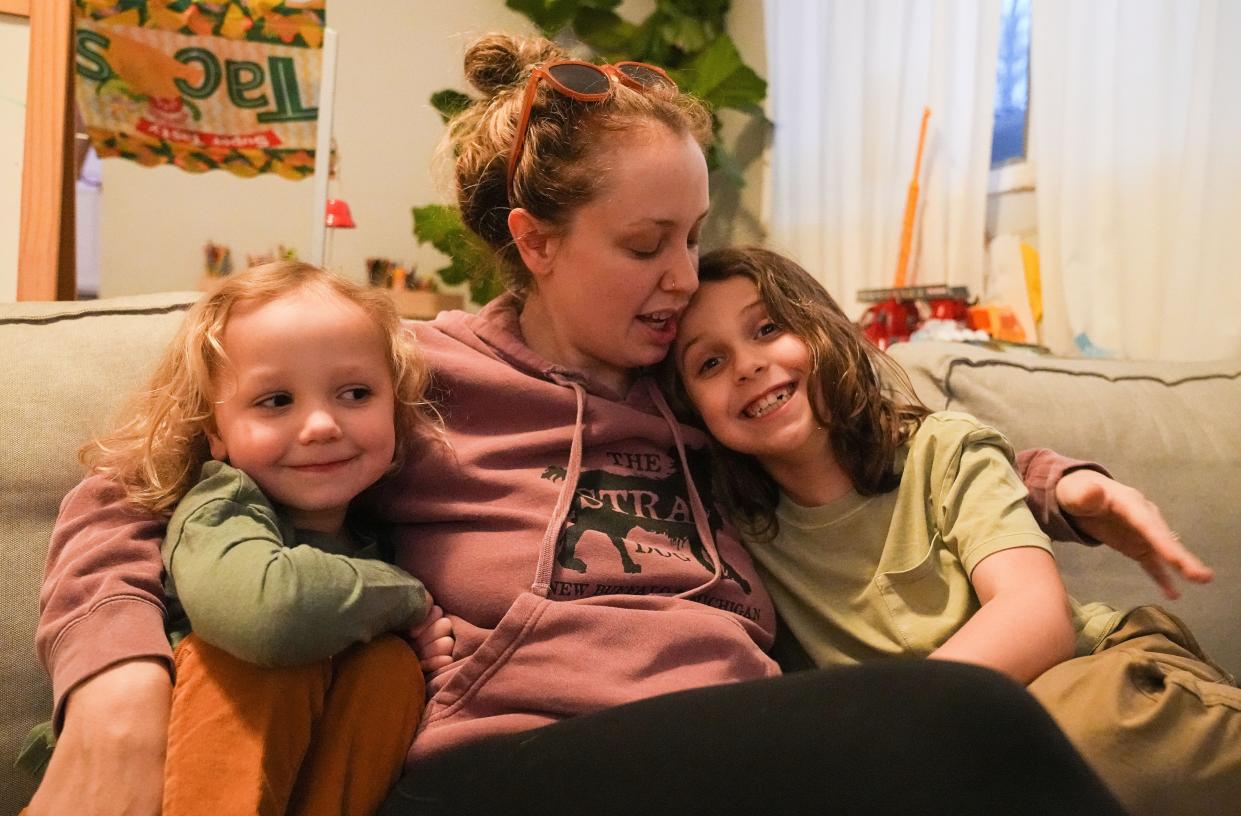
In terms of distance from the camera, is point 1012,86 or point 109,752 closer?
point 109,752

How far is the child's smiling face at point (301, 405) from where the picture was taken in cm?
91

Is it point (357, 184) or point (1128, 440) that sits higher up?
point (357, 184)

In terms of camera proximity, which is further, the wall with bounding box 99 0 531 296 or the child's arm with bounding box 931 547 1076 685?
the wall with bounding box 99 0 531 296

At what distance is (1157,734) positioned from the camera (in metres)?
0.79

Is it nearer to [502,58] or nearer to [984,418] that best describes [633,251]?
[502,58]

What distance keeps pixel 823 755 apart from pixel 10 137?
4.89 feet

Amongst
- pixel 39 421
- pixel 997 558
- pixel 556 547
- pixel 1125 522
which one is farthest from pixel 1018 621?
pixel 39 421

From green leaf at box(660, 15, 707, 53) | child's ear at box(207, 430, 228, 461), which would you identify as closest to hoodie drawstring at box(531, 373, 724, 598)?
child's ear at box(207, 430, 228, 461)

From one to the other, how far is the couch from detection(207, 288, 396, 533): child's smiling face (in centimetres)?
22

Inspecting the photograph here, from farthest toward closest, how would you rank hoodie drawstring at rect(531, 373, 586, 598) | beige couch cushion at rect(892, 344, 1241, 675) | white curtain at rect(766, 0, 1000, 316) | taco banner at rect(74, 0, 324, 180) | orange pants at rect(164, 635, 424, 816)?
white curtain at rect(766, 0, 1000, 316), taco banner at rect(74, 0, 324, 180), beige couch cushion at rect(892, 344, 1241, 675), hoodie drawstring at rect(531, 373, 586, 598), orange pants at rect(164, 635, 424, 816)

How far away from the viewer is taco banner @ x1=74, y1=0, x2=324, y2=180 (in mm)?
1613

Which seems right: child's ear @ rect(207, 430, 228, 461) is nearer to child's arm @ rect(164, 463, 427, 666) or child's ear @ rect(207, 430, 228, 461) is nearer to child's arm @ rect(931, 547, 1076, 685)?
child's arm @ rect(164, 463, 427, 666)

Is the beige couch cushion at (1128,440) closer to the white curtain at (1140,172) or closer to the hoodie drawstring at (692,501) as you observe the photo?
the white curtain at (1140,172)

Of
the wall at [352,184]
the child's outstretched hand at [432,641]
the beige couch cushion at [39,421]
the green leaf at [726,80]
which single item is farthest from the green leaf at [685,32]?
the child's outstretched hand at [432,641]
